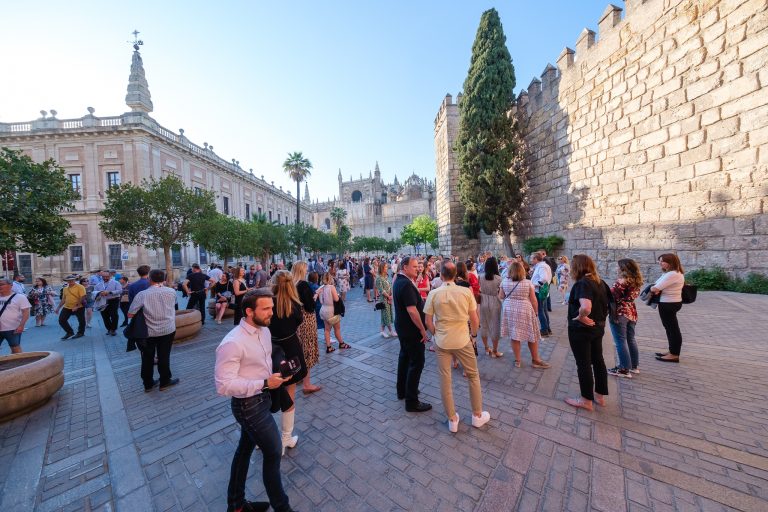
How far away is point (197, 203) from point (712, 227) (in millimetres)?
21971

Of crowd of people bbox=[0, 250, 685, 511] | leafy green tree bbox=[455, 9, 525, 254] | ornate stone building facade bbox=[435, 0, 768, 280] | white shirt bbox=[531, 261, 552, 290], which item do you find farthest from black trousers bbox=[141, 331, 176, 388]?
leafy green tree bbox=[455, 9, 525, 254]

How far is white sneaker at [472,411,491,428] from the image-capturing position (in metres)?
3.22

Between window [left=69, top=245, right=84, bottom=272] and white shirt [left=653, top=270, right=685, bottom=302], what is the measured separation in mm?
37759

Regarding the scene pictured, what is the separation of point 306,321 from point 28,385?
360 centimetres

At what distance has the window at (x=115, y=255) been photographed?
86.1ft

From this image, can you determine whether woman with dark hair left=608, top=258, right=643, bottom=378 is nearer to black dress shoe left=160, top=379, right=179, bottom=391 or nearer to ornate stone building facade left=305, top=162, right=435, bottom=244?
black dress shoe left=160, top=379, right=179, bottom=391

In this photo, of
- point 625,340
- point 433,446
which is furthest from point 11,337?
point 625,340

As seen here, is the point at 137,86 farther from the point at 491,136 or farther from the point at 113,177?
the point at 491,136

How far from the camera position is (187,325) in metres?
7.19

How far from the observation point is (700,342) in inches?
207

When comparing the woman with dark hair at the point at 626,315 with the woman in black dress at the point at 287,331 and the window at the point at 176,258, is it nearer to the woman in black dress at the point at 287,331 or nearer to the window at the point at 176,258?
the woman in black dress at the point at 287,331

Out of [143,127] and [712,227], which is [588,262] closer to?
[712,227]

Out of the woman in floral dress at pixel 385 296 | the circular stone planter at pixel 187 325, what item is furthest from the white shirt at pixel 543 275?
the circular stone planter at pixel 187 325

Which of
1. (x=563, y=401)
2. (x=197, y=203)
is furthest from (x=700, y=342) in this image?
(x=197, y=203)
